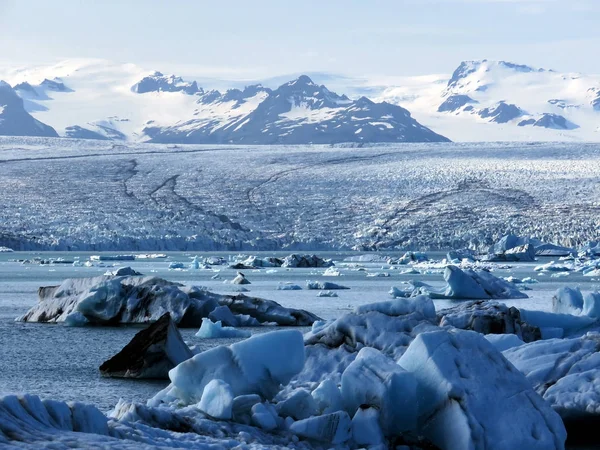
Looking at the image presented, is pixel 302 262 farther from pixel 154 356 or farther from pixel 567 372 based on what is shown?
pixel 567 372

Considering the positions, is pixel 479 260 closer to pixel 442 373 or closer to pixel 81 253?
pixel 81 253

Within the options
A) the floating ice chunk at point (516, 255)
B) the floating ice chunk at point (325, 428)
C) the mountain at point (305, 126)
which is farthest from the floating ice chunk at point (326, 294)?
the mountain at point (305, 126)

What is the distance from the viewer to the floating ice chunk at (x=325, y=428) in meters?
4.75

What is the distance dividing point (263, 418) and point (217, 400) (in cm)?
23

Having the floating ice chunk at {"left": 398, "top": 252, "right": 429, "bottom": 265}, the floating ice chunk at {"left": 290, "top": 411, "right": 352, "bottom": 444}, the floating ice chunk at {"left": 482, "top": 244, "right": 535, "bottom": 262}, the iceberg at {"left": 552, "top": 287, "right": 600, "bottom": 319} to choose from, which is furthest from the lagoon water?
the floating ice chunk at {"left": 482, "top": 244, "right": 535, "bottom": 262}

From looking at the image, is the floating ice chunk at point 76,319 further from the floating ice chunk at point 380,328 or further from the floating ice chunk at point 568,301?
the floating ice chunk at point 380,328

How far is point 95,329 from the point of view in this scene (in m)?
10.8

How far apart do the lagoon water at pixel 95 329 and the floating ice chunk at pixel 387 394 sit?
1.59 metres

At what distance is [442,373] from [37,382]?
310 centimetres

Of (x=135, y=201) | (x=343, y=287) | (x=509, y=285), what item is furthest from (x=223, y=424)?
(x=135, y=201)

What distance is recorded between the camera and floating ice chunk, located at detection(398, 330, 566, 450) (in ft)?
15.9

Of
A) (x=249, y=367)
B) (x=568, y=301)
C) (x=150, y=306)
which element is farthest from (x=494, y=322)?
(x=150, y=306)

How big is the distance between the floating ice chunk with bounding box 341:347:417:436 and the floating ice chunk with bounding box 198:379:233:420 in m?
0.59

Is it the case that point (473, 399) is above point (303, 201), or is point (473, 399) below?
above
